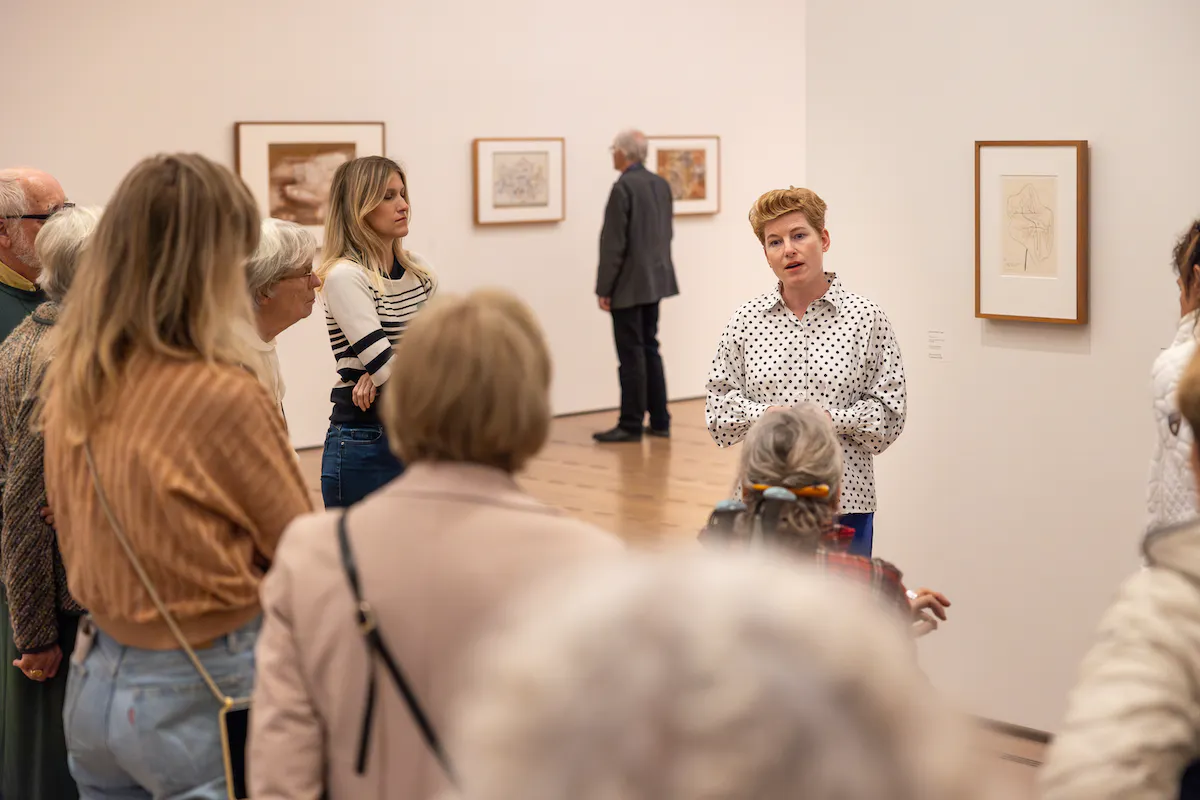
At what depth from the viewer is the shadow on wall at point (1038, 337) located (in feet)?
15.1

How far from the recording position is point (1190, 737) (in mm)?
1752

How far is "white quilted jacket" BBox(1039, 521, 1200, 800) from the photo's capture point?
1.74 meters

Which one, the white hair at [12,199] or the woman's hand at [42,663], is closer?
the woman's hand at [42,663]

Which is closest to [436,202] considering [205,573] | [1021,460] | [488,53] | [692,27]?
[488,53]

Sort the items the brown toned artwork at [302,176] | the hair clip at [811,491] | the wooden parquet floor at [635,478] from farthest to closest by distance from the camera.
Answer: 1. the brown toned artwork at [302,176]
2. the wooden parquet floor at [635,478]
3. the hair clip at [811,491]

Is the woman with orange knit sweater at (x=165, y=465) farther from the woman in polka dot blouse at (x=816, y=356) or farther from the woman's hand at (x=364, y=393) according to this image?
the woman's hand at (x=364, y=393)

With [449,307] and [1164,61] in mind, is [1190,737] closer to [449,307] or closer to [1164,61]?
[449,307]

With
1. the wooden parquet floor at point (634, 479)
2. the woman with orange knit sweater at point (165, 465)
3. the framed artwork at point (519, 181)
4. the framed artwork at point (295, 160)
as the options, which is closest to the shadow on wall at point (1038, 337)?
the wooden parquet floor at point (634, 479)

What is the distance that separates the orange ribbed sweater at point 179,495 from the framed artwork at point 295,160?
770cm

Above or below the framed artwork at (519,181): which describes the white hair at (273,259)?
below

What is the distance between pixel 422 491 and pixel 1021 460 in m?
3.40

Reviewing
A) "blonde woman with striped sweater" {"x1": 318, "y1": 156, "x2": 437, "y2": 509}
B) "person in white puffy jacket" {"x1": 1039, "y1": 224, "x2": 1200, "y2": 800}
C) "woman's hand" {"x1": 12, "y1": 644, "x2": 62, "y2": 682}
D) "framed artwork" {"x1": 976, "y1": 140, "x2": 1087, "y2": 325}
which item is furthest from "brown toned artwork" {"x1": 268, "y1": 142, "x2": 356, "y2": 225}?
"person in white puffy jacket" {"x1": 1039, "y1": 224, "x2": 1200, "y2": 800}

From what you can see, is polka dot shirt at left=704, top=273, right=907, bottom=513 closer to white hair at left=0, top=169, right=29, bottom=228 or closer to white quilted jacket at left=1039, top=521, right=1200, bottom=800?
white hair at left=0, top=169, right=29, bottom=228

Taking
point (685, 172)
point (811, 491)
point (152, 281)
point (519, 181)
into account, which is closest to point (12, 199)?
point (152, 281)
